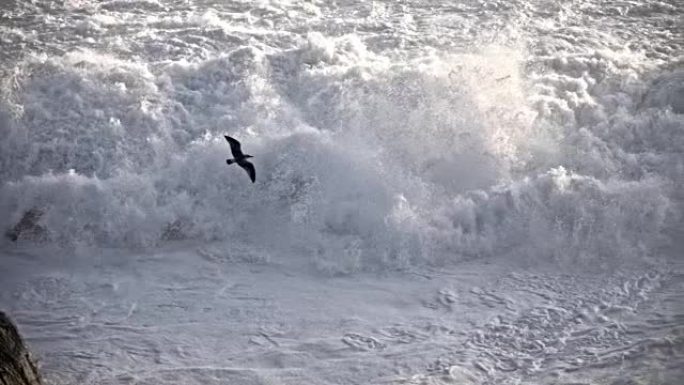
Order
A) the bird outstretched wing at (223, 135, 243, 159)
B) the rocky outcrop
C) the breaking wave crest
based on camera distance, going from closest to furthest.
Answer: the rocky outcrop, the bird outstretched wing at (223, 135, 243, 159), the breaking wave crest

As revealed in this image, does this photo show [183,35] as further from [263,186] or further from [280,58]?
[263,186]

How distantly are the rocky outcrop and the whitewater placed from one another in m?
1.00

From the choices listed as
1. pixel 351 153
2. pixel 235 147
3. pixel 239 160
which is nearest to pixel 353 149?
pixel 351 153

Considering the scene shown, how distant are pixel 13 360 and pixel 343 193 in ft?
12.8

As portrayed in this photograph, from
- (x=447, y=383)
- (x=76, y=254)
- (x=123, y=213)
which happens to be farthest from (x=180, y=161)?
(x=447, y=383)

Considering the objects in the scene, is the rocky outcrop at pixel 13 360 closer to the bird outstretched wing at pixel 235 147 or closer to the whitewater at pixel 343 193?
the whitewater at pixel 343 193

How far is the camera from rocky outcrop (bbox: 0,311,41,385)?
533 cm

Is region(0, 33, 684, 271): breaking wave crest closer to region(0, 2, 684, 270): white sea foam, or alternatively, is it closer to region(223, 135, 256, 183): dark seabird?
region(0, 2, 684, 270): white sea foam

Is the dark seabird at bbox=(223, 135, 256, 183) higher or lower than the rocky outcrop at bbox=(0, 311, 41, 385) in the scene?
higher

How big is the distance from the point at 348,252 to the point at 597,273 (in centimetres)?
212

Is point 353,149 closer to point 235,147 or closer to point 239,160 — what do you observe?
point 239,160

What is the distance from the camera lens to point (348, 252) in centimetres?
817

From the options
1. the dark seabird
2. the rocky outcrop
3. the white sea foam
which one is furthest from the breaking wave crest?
the rocky outcrop

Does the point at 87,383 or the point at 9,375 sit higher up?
the point at 9,375
